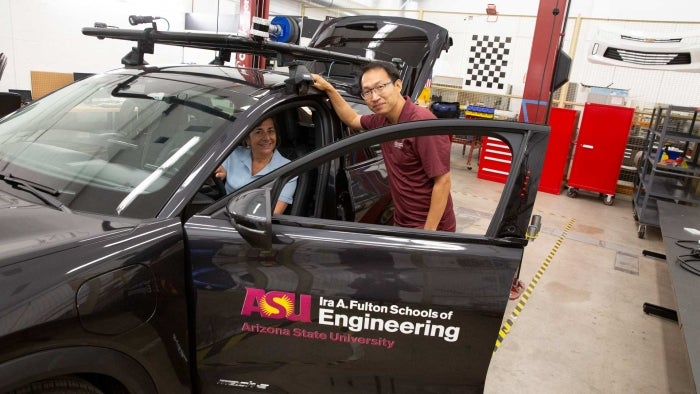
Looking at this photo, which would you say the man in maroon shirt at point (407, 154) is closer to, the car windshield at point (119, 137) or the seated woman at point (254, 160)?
the seated woman at point (254, 160)

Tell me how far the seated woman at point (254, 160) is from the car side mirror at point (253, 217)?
67 centimetres

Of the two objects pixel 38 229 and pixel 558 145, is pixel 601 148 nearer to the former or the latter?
pixel 558 145

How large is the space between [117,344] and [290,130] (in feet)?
4.51

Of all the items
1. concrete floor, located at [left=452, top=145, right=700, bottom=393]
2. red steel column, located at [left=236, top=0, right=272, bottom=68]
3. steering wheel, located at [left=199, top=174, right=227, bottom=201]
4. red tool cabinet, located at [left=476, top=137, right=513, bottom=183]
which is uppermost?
red steel column, located at [left=236, top=0, right=272, bottom=68]

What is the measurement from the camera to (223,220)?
4.31 ft

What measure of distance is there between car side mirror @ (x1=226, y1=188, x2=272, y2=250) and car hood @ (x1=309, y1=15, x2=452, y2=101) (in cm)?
197

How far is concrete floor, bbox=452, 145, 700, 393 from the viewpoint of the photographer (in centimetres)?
247

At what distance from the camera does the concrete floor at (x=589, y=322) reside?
2.47 meters

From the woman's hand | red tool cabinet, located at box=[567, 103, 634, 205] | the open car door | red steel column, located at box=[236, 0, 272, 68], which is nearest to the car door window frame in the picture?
the open car door

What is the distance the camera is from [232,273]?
1.29 m

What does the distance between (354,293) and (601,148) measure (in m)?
6.52

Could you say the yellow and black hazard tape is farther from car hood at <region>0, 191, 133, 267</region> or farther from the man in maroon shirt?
car hood at <region>0, 191, 133, 267</region>

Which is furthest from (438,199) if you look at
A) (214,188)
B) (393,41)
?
(393,41)

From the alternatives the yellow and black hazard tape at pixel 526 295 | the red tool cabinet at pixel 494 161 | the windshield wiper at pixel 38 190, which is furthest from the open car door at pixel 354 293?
the red tool cabinet at pixel 494 161
